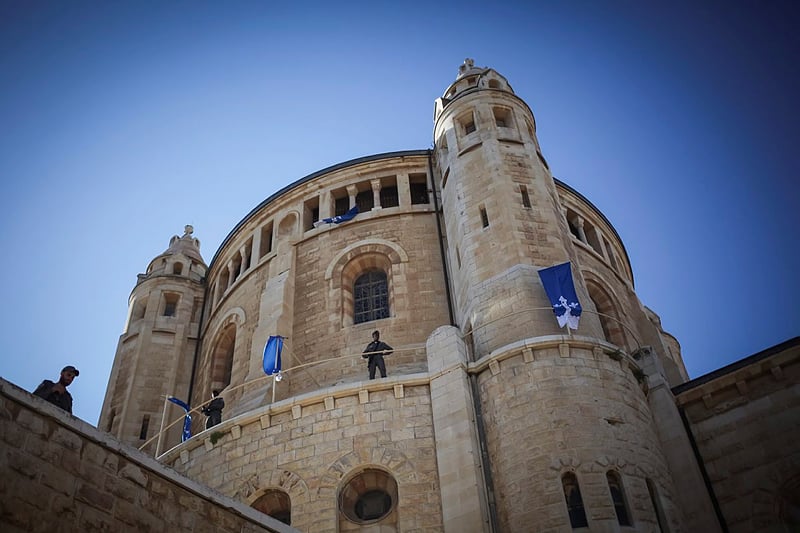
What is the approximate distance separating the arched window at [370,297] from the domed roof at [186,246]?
41.0ft

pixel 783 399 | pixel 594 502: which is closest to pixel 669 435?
pixel 783 399

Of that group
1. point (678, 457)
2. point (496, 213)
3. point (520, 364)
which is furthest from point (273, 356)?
point (678, 457)

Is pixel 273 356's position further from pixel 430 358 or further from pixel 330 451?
pixel 430 358

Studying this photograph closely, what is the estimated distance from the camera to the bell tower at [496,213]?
18266 millimetres

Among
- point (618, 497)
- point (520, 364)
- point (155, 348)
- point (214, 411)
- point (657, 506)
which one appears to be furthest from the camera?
point (155, 348)

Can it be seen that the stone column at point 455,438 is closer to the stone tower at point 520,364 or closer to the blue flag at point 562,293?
the stone tower at point 520,364

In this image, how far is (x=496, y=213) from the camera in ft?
67.6

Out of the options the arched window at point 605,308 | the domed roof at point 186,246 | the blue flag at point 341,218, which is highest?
the domed roof at point 186,246

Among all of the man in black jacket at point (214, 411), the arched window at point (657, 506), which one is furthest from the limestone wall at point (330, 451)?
the arched window at point (657, 506)

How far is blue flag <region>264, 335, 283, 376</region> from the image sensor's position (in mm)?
20141

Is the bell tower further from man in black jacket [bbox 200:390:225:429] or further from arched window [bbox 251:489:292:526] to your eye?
man in black jacket [bbox 200:390:225:429]

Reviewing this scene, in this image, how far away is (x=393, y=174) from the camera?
2717 cm

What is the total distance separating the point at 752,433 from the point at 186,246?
26.5 metres

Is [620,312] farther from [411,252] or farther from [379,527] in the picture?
[379,527]
